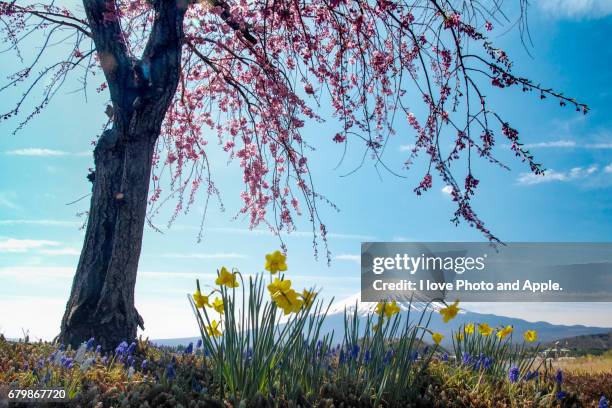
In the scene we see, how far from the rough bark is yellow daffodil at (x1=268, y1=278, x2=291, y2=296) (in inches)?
118

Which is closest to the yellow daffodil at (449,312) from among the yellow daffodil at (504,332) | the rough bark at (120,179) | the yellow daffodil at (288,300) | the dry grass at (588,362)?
the yellow daffodil at (504,332)

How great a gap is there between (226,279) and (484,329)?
8.76ft

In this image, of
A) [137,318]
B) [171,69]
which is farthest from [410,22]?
[137,318]

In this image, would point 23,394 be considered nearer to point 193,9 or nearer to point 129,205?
point 129,205

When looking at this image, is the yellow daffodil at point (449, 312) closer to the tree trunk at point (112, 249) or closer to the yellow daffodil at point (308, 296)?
the yellow daffodil at point (308, 296)

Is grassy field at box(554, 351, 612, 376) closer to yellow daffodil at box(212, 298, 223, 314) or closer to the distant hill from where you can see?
the distant hill

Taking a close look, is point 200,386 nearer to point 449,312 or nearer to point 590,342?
point 449,312

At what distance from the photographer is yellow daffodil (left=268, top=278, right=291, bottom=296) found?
3.15 meters

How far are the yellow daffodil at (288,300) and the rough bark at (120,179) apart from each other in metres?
3.00

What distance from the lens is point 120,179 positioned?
5996 mm

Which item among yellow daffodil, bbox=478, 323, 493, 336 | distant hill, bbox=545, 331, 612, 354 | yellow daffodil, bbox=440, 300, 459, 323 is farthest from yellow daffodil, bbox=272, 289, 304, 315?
distant hill, bbox=545, 331, 612, 354

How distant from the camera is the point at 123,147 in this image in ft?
19.9

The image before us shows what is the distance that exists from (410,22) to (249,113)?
376 cm

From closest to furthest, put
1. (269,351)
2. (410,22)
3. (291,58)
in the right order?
(269,351) < (410,22) < (291,58)
